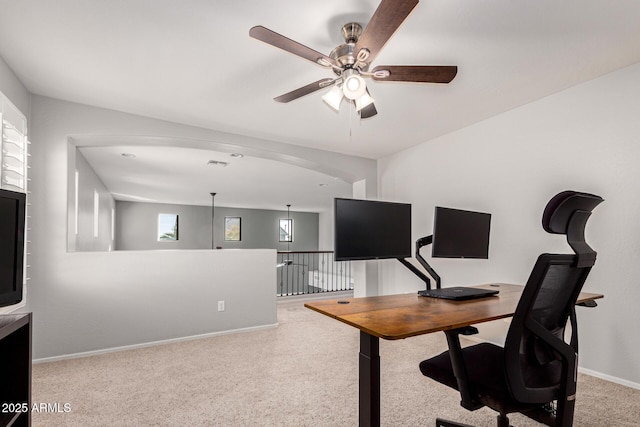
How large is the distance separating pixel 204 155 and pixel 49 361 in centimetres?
303

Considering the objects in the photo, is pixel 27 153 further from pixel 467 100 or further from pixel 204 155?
pixel 467 100

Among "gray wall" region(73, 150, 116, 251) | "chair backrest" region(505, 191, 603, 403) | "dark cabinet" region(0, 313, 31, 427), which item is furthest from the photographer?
"gray wall" region(73, 150, 116, 251)

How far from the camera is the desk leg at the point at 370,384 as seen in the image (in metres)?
1.31

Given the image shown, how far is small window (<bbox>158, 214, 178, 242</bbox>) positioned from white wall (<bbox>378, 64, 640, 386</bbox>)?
28.6 ft

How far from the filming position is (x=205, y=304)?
12.2ft

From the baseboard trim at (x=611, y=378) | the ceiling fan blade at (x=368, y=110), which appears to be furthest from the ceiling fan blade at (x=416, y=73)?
the baseboard trim at (x=611, y=378)

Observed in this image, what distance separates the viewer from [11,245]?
1.59 m

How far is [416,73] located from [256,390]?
2.38 m

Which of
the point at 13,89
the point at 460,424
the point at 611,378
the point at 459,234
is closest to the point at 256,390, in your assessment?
the point at 460,424

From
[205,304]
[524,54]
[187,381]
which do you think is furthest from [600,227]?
[205,304]

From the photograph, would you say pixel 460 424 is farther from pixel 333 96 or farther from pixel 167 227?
pixel 167 227

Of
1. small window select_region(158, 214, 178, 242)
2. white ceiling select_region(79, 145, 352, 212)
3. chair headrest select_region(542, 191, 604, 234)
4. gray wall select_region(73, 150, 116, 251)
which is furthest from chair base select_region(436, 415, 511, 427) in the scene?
small window select_region(158, 214, 178, 242)

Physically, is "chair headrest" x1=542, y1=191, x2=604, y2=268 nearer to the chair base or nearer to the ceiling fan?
the chair base

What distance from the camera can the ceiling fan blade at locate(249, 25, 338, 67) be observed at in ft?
5.19
